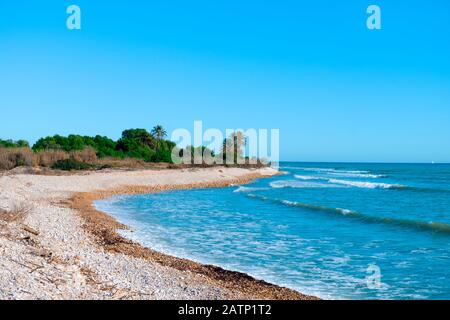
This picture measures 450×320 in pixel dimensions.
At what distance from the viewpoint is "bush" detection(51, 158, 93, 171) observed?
1736 inches

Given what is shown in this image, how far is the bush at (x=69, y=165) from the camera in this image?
44.1 metres

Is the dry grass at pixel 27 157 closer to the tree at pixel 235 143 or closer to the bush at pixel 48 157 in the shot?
the bush at pixel 48 157

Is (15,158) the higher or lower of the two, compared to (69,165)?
higher

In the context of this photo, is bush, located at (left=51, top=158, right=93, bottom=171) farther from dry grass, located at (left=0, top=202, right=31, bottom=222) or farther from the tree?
the tree

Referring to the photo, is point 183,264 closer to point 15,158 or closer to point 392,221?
point 392,221

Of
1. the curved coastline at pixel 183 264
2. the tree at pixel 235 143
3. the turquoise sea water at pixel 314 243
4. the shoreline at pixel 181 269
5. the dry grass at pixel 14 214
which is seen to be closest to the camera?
the shoreline at pixel 181 269

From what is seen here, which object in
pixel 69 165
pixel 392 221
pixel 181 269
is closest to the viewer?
pixel 181 269

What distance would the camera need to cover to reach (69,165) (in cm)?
4450

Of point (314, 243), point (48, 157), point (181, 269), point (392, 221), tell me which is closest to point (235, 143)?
point (48, 157)

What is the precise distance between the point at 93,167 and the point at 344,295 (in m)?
41.6

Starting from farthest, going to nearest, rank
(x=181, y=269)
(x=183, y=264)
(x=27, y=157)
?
1. (x=27, y=157)
2. (x=183, y=264)
3. (x=181, y=269)

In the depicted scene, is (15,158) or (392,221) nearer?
(392,221)
